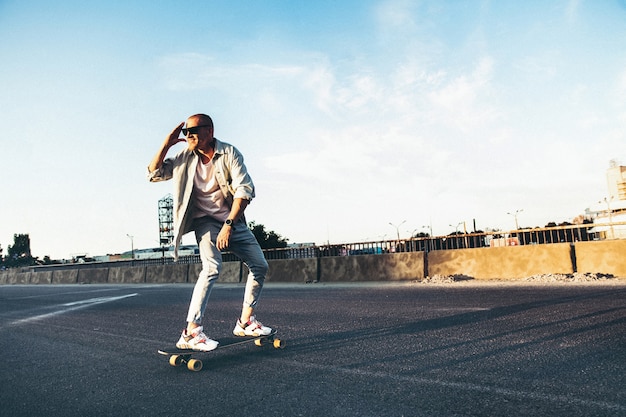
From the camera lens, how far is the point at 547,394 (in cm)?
247

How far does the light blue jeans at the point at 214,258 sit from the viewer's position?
3.88 metres

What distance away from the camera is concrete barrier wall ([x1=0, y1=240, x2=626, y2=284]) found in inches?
410

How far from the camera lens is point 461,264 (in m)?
12.2

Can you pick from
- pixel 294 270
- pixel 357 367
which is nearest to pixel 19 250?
pixel 294 270

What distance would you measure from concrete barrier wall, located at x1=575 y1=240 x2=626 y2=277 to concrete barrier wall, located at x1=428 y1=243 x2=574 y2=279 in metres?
0.27

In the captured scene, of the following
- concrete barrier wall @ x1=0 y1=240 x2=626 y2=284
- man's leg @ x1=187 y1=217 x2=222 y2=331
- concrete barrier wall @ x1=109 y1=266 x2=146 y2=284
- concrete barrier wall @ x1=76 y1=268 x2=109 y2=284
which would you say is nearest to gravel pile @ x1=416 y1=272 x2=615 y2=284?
concrete barrier wall @ x1=0 y1=240 x2=626 y2=284

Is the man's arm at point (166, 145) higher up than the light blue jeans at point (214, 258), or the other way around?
the man's arm at point (166, 145)

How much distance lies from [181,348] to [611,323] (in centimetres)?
420

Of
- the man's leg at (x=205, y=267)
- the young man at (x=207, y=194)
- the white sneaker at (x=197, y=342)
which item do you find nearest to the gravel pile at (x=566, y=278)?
the young man at (x=207, y=194)

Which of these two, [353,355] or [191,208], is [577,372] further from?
[191,208]

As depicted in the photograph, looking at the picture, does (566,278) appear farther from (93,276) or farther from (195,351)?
(93,276)

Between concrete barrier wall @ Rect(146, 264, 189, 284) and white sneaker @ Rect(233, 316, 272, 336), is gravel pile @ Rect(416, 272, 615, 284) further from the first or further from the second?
concrete barrier wall @ Rect(146, 264, 189, 284)

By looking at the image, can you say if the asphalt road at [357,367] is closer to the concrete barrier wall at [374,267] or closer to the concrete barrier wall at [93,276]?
the concrete barrier wall at [374,267]

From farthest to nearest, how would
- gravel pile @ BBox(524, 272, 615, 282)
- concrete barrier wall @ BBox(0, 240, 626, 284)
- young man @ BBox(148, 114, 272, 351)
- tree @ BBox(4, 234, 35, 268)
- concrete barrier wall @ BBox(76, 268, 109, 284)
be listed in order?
tree @ BBox(4, 234, 35, 268) < concrete barrier wall @ BBox(76, 268, 109, 284) < concrete barrier wall @ BBox(0, 240, 626, 284) < gravel pile @ BBox(524, 272, 615, 282) < young man @ BBox(148, 114, 272, 351)
